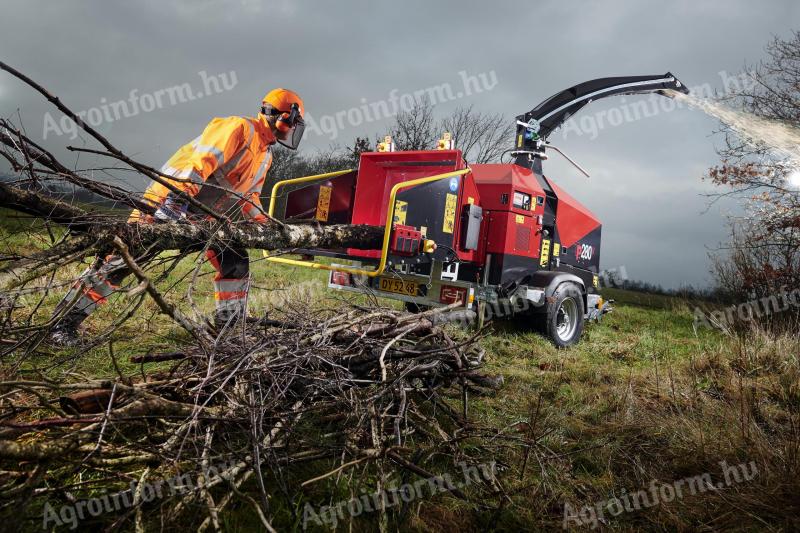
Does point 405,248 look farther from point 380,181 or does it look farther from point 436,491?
point 436,491

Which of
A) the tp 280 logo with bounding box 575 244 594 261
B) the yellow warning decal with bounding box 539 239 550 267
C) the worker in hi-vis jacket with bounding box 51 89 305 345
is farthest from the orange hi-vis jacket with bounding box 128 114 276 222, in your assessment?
the tp 280 logo with bounding box 575 244 594 261

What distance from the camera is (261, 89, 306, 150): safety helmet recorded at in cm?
564

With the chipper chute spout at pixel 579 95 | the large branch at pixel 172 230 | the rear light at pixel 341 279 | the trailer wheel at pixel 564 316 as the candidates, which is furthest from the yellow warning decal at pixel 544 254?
the large branch at pixel 172 230

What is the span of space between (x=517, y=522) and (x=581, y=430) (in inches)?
49.1

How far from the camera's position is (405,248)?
16.5 feet

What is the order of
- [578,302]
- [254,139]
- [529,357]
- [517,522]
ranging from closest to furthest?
[517,522], [254,139], [529,357], [578,302]

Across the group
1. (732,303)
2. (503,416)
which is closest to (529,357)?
(503,416)

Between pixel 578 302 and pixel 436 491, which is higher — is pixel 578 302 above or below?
above

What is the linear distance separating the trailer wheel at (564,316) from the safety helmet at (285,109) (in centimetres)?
362

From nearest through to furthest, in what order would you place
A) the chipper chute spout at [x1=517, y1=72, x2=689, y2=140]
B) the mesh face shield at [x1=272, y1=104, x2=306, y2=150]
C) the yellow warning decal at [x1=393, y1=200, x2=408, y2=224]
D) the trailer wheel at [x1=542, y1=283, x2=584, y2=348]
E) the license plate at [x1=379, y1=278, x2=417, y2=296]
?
the yellow warning decal at [x1=393, y1=200, x2=408, y2=224] < the mesh face shield at [x1=272, y1=104, x2=306, y2=150] < the license plate at [x1=379, y1=278, x2=417, y2=296] < the trailer wheel at [x1=542, y1=283, x2=584, y2=348] < the chipper chute spout at [x1=517, y1=72, x2=689, y2=140]

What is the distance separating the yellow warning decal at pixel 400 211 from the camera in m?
5.02

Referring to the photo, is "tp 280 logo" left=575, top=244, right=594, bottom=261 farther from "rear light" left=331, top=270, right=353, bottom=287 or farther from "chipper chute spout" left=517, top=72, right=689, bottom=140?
"rear light" left=331, top=270, right=353, bottom=287

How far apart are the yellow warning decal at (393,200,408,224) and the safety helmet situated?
5.24 feet

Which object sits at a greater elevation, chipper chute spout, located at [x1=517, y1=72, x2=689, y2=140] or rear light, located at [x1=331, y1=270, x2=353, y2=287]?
chipper chute spout, located at [x1=517, y1=72, x2=689, y2=140]
